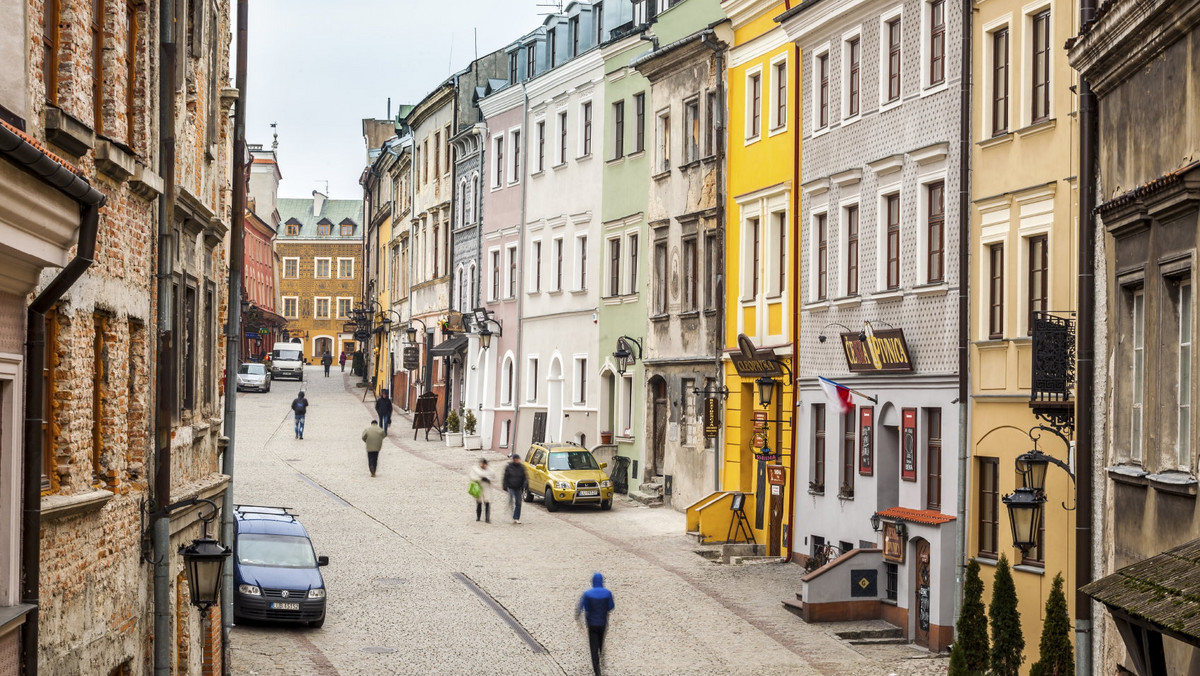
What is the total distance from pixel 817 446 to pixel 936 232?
21.9 ft

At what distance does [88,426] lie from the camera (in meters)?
13.3

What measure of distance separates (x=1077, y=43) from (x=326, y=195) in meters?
128

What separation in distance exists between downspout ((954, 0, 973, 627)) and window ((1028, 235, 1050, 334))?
1.81 metres

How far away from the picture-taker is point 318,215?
461 feet

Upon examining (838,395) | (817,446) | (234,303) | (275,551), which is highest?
(234,303)

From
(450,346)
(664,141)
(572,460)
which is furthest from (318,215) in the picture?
(572,460)

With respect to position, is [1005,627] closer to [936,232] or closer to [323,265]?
[936,232]

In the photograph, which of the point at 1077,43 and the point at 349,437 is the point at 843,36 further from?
the point at 349,437

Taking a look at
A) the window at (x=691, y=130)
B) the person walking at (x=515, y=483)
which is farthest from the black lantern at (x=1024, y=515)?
the window at (x=691, y=130)

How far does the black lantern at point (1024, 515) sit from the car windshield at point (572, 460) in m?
22.9

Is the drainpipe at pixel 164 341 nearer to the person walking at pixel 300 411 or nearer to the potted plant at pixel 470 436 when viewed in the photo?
the potted plant at pixel 470 436

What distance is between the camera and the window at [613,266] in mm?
46125

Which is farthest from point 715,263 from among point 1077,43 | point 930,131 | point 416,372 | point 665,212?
point 416,372

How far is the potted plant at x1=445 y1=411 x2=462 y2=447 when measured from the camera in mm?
56156
